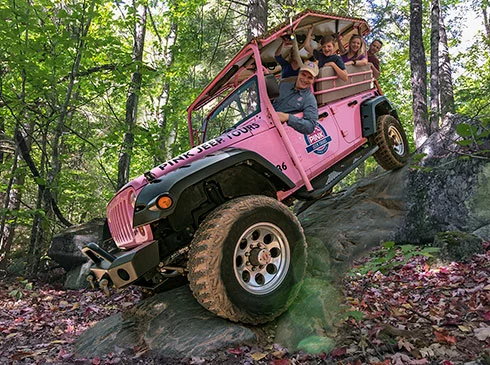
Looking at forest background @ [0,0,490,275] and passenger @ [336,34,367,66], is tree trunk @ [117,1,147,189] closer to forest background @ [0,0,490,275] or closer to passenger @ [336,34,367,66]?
forest background @ [0,0,490,275]

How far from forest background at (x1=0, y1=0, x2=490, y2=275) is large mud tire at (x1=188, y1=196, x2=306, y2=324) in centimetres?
169

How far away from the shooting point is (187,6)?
11.0 m

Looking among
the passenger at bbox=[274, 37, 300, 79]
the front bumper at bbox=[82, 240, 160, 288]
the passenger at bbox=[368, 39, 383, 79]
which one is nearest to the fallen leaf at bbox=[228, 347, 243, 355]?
the front bumper at bbox=[82, 240, 160, 288]

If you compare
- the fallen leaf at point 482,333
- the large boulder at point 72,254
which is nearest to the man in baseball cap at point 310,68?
the fallen leaf at point 482,333

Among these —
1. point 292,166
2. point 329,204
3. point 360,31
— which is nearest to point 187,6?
point 360,31

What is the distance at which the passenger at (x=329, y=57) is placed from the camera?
5.13 m

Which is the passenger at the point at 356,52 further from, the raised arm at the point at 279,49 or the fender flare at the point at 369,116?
the raised arm at the point at 279,49

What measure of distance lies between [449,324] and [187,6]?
1116cm

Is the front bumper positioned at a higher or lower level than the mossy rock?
higher

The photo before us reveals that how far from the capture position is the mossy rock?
376 cm

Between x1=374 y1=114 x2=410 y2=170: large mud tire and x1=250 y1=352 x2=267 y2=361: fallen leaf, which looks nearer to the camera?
x1=250 y1=352 x2=267 y2=361: fallen leaf

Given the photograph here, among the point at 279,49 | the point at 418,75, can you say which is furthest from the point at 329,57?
the point at 418,75

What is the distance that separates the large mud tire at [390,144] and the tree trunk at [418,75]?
331 cm

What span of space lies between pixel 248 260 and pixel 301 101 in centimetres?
224
